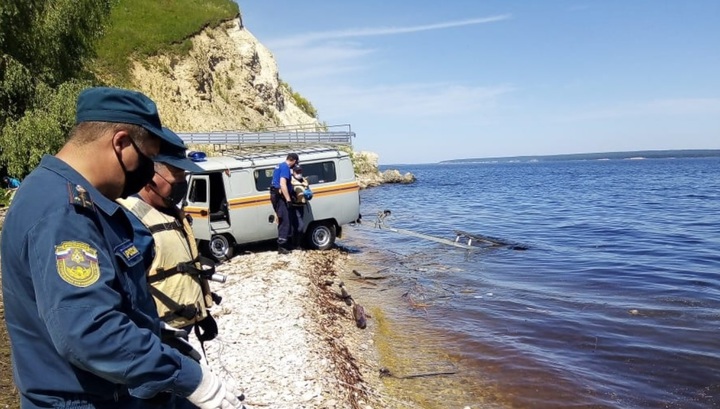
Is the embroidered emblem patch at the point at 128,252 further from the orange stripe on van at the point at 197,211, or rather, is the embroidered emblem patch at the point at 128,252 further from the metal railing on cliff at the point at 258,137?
the metal railing on cliff at the point at 258,137

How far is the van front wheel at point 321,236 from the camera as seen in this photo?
1503 centimetres

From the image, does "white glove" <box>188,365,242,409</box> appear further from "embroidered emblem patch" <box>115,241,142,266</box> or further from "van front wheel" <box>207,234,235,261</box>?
"van front wheel" <box>207,234,235,261</box>

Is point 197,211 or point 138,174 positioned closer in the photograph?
point 138,174

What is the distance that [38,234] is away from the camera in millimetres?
1836

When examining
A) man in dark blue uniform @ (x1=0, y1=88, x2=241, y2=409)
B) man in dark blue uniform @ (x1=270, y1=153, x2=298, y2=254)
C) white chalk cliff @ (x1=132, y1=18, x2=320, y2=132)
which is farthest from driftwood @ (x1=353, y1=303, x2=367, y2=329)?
white chalk cliff @ (x1=132, y1=18, x2=320, y2=132)

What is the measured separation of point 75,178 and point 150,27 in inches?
2059

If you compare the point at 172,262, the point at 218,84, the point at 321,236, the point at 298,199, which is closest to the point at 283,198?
the point at 298,199

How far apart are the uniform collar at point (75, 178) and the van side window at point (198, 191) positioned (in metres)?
11.5

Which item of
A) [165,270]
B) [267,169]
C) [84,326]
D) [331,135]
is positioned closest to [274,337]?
[165,270]

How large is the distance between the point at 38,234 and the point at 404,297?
10551 mm

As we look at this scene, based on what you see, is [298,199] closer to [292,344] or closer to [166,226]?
[292,344]

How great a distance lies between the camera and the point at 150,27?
160 ft

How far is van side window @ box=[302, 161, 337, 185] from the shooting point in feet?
48.2

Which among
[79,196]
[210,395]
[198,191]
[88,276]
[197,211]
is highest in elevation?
[79,196]
